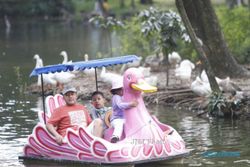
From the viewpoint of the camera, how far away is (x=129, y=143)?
42.7ft

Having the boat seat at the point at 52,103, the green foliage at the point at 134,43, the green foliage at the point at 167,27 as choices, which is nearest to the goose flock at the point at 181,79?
the green foliage at the point at 167,27

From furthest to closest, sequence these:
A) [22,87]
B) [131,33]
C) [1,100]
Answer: [131,33]
[22,87]
[1,100]

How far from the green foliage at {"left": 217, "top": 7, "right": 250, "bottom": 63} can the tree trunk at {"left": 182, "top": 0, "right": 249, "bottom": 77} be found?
15.4ft

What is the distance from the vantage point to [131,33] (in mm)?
30938

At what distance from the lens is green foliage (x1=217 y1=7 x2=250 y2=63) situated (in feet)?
89.1

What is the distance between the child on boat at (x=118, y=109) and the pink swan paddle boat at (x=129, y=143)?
0.10m

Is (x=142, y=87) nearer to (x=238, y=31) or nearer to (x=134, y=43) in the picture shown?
(x=238, y=31)

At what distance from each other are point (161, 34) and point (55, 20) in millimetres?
48169

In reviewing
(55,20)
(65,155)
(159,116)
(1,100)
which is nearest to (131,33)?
(1,100)

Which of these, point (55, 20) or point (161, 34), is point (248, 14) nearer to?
point (161, 34)

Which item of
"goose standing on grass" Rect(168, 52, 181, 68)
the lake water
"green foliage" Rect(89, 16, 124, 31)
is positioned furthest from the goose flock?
"goose standing on grass" Rect(168, 52, 181, 68)

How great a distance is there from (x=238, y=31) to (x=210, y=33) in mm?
5870

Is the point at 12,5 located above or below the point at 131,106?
above

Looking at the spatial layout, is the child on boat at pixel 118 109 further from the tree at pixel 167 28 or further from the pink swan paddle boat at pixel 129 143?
the tree at pixel 167 28
